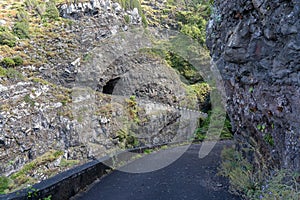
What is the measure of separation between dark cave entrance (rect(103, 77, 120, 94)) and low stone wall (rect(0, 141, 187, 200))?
8609 mm

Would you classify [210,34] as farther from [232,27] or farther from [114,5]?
[114,5]

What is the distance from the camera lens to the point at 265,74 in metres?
3.97

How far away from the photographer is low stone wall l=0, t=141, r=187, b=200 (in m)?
3.54

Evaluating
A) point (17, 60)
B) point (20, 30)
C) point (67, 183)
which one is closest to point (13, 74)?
point (17, 60)

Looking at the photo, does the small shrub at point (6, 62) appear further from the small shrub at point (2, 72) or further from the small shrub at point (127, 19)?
the small shrub at point (127, 19)

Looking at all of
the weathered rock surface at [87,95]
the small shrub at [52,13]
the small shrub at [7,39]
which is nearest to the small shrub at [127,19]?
the weathered rock surface at [87,95]

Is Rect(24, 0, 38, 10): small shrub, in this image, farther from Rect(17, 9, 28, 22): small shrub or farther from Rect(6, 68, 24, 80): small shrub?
Rect(6, 68, 24, 80): small shrub

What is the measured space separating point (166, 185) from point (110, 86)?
1086cm

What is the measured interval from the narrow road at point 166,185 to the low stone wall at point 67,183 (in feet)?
0.53

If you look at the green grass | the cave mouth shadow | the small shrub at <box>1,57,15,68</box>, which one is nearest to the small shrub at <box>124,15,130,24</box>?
the cave mouth shadow

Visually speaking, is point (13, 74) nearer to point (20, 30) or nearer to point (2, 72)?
point (2, 72)

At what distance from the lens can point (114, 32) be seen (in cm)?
1633

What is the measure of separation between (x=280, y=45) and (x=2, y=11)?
16743 mm

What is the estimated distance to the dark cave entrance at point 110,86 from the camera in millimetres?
14827
